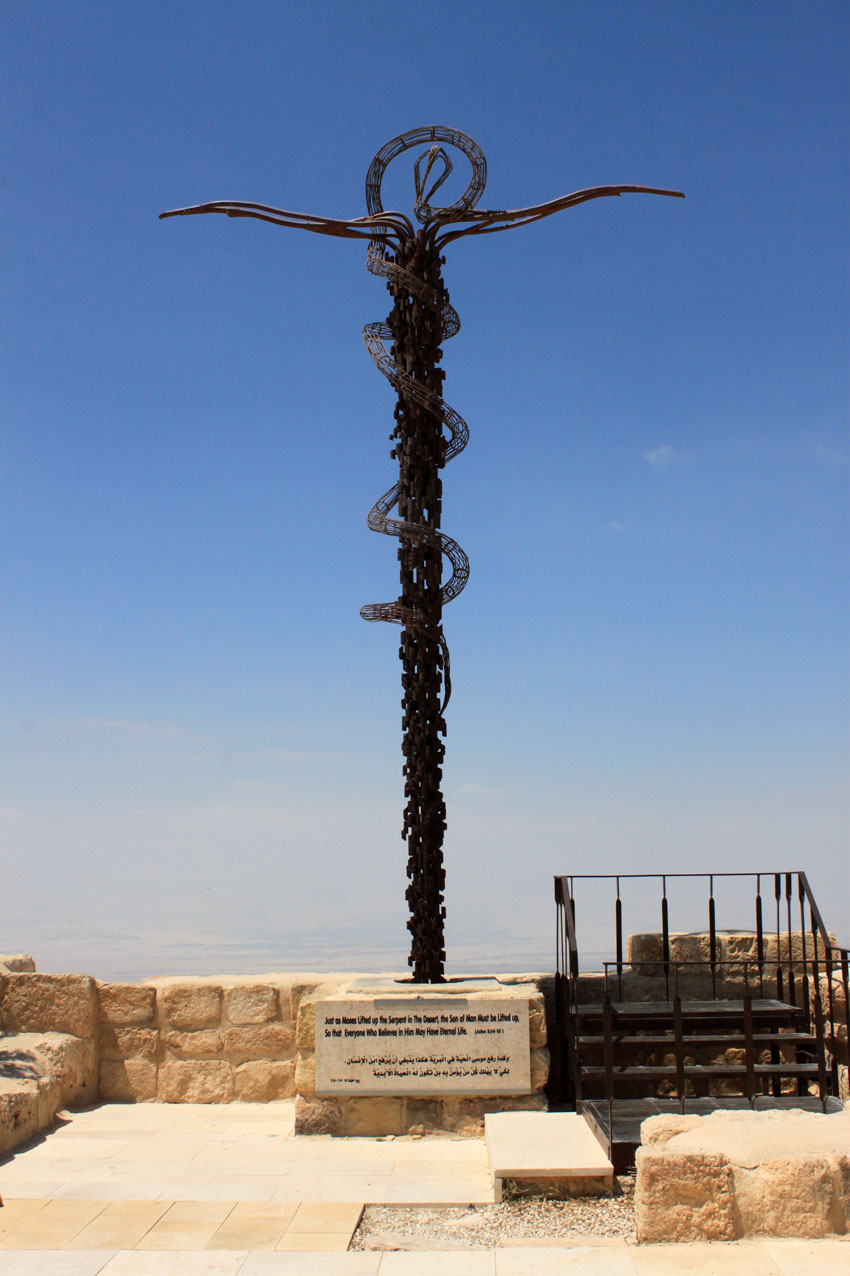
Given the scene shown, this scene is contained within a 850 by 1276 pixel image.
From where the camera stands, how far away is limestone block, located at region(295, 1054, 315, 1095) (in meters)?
7.10

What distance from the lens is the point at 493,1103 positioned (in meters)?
7.03

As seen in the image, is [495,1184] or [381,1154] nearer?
[495,1184]

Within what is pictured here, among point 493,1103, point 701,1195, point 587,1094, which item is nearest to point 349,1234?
point 701,1195

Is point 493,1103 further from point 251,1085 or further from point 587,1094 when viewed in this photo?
point 251,1085

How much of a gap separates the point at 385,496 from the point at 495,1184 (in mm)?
4821

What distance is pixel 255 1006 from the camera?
8.10m

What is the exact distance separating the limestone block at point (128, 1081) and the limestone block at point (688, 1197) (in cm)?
473

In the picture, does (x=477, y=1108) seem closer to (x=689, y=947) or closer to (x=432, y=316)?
(x=689, y=947)

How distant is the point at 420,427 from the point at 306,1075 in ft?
15.2

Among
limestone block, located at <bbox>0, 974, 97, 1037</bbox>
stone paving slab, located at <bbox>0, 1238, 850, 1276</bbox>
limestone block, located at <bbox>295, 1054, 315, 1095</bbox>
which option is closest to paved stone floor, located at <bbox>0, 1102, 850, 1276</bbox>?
stone paving slab, located at <bbox>0, 1238, 850, 1276</bbox>

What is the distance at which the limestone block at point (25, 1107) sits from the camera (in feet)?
21.8

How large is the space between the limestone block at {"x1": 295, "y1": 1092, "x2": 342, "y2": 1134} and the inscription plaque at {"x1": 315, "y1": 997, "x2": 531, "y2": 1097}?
0.09 metres

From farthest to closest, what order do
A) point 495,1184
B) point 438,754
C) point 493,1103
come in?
1. point 438,754
2. point 493,1103
3. point 495,1184

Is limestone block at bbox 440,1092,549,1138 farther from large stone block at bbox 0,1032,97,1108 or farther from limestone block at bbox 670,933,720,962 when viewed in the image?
large stone block at bbox 0,1032,97,1108
